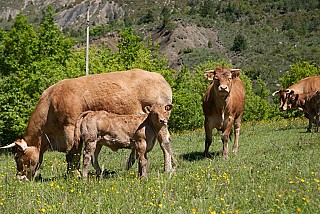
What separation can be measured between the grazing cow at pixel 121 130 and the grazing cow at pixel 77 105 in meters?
0.59

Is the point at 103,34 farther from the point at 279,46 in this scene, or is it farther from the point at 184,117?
the point at 184,117

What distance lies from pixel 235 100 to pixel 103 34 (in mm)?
125104

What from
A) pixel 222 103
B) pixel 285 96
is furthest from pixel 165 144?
pixel 285 96

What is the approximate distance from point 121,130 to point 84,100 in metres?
1.57

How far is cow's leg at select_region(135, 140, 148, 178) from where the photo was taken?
8.84 metres

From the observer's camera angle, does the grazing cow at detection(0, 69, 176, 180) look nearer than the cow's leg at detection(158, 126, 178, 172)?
No

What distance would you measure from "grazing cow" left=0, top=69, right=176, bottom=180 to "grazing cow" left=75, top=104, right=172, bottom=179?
23.2 inches

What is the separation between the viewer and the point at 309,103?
795 inches

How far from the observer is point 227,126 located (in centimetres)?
1205

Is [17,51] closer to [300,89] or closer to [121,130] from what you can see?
[300,89]

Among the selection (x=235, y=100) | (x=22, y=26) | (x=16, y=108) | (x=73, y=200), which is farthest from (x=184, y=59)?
(x=73, y=200)

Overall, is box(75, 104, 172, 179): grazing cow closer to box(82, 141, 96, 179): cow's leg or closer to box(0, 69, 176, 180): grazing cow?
box(82, 141, 96, 179): cow's leg

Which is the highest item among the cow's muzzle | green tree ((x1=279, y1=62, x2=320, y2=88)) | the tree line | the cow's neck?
the cow's muzzle

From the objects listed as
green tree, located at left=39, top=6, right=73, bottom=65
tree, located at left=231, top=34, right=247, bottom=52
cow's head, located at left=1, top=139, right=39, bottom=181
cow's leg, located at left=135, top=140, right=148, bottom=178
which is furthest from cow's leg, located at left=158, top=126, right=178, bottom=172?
tree, located at left=231, top=34, right=247, bottom=52
